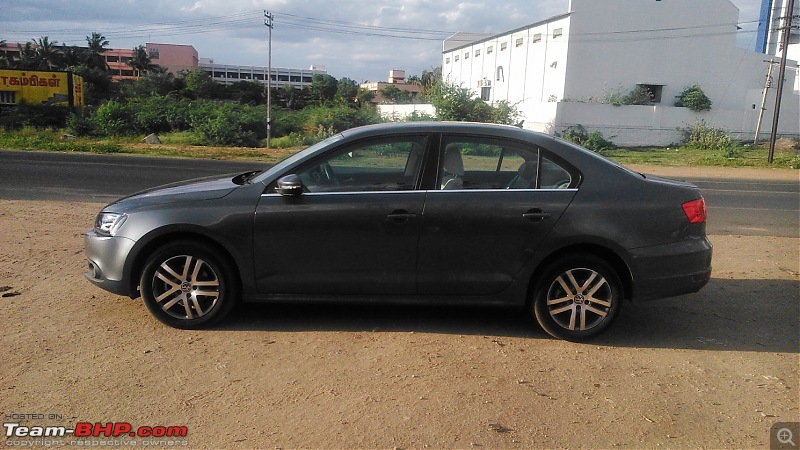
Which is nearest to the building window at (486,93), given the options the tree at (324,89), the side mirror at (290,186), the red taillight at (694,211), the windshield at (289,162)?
the tree at (324,89)

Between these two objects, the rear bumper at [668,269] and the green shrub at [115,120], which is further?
the green shrub at [115,120]

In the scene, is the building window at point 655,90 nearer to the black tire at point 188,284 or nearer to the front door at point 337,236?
the front door at point 337,236

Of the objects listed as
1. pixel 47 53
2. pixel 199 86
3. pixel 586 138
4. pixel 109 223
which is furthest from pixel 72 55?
pixel 109 223

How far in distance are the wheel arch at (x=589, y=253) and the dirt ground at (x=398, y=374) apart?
0.42 m

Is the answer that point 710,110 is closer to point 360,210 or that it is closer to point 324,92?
point 360,210

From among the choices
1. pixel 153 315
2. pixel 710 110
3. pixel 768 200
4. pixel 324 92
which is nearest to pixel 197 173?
pixel 153 315

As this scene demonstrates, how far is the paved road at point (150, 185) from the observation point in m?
11.4

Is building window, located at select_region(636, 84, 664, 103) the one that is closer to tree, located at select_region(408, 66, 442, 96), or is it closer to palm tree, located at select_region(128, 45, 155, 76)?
A: tree, located at select_region(408, 66, 442, 96)

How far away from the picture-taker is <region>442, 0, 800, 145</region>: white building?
41.1 meters

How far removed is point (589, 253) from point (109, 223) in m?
3.67

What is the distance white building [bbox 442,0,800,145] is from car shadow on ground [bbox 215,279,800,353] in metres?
34.7

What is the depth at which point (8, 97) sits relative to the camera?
128 feet

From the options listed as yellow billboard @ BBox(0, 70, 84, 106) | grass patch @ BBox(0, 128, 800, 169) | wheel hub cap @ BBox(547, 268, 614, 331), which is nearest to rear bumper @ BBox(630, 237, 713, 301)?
wheel hub cap @ BBox(547, 268, 614, 331)

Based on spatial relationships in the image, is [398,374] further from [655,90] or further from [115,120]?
[655,90]
